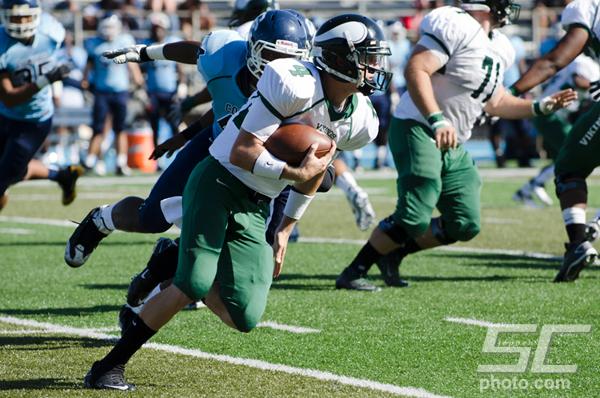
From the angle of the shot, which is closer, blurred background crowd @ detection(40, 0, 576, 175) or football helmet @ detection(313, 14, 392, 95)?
football helmet @ detection(313, 14, 392, 95)

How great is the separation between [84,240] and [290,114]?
188 cm

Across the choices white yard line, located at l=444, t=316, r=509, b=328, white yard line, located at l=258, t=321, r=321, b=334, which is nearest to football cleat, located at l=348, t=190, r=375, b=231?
white yard line, located at l=444, t=316, r=509, b=328

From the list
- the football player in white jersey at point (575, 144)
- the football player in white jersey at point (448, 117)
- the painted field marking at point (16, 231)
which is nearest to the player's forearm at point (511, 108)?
the football player in white jersey at point (448, 117)

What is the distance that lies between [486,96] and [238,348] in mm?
2308

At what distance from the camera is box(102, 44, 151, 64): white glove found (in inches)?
233

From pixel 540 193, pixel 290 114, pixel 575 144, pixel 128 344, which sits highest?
pixel 290 114

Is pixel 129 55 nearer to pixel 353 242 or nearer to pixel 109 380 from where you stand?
pixel 109 380

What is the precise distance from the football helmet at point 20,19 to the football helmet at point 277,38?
3730 mm

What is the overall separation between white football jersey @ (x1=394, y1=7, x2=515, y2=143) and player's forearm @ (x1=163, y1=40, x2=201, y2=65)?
4.34 ft

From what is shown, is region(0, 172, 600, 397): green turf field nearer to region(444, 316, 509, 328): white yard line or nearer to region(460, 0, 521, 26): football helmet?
region(444, 316, 509, 328): white yard line

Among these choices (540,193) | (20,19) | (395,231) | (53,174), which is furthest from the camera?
(540,193)

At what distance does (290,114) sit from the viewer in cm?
432

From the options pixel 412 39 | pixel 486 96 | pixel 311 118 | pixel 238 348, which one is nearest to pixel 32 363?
pixel 238 348

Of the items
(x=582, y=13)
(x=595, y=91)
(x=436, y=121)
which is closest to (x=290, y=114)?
(x=436, y=121)
